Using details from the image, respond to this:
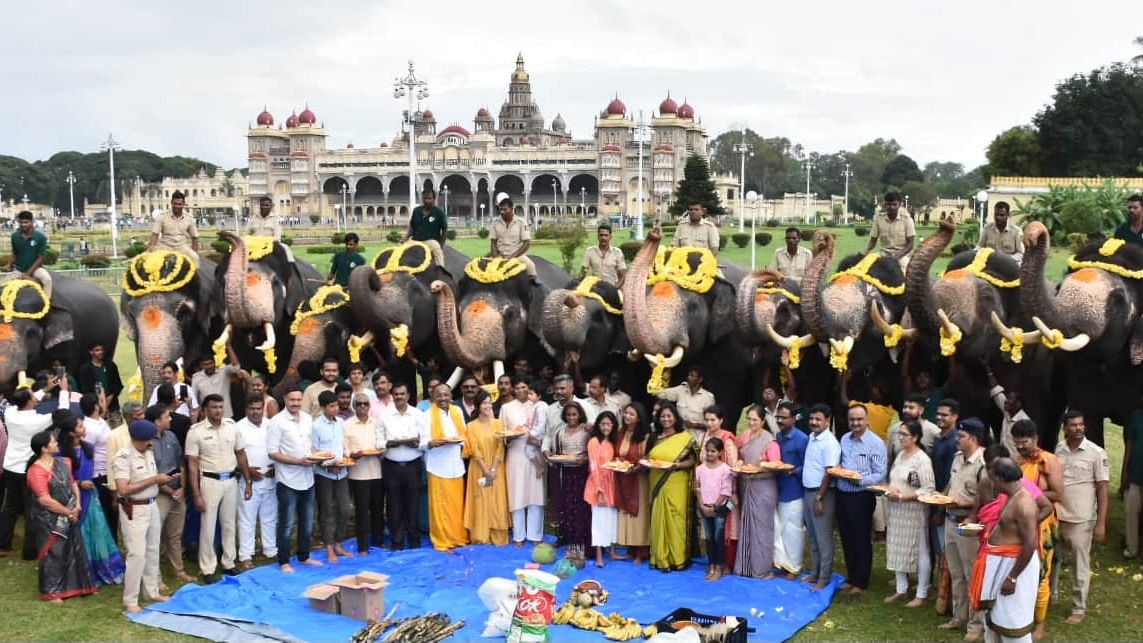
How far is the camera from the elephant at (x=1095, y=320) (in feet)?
28.3

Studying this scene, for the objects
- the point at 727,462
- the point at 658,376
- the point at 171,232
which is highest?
the point at 171,232

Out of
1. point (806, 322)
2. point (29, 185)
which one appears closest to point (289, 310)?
point (806, 322)

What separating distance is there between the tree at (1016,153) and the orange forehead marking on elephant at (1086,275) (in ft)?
176

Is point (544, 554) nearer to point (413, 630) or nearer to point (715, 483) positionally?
point (715, 483)

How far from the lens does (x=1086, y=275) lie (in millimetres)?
9156

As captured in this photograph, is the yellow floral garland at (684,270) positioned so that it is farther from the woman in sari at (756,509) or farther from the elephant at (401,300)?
the woman in sari at (756,509)

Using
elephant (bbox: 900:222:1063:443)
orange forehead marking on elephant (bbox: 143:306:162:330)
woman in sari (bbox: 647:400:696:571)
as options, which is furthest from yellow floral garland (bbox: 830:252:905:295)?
orange forehead marking on elephant (bbox: 143:306:162:330)

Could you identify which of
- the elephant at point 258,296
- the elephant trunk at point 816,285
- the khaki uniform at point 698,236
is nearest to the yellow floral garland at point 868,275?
the elephant trunk at point 816,285

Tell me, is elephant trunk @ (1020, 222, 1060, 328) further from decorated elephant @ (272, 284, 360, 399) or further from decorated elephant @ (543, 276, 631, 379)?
decorated elephant @ (272, 284, 360, 399)

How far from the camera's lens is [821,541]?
7977 millimetres

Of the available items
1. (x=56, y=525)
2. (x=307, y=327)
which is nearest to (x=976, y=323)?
(x=307, y=327)

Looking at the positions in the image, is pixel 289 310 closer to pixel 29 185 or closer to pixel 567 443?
pixel 567 443

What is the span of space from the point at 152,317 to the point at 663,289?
15.6 feet

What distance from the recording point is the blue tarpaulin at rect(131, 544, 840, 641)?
7328 millimetres
